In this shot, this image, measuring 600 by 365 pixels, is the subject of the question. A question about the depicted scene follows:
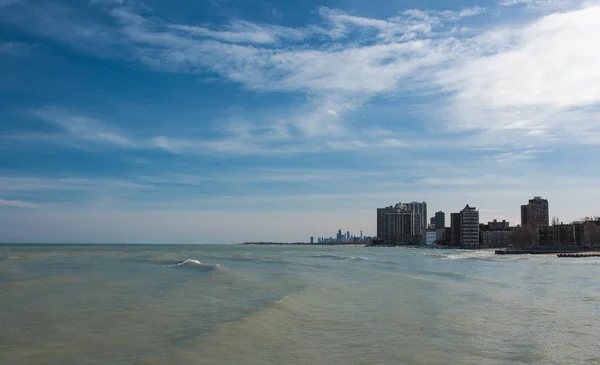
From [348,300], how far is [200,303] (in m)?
6.03

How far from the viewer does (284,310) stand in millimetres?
16312

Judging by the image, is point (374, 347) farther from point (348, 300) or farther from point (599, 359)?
point (348, 300)

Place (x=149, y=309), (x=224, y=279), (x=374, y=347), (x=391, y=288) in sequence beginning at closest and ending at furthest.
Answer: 1. (x=374, y=347)
2. (x=149, y=309)
3. (x=391, y=288)
4. (x=224, y=279)

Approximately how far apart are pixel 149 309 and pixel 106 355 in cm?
624

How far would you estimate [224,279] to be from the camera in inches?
1092

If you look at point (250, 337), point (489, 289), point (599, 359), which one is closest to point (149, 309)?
point (250, 337)

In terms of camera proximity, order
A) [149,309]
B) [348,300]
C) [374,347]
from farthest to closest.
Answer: [348,300] → [149,309] → [374,347]

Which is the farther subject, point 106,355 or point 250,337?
point 250,337

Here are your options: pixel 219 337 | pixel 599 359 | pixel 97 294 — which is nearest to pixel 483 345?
pixel 599 359

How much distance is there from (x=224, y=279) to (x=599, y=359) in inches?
815

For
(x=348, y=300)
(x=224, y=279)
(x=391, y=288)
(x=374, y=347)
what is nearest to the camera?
(x=374, y=347)

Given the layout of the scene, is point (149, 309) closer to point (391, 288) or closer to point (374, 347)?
point (374, 347)

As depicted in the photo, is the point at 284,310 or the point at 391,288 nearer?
the point at 284,310

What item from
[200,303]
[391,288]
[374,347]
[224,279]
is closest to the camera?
[374,347]
